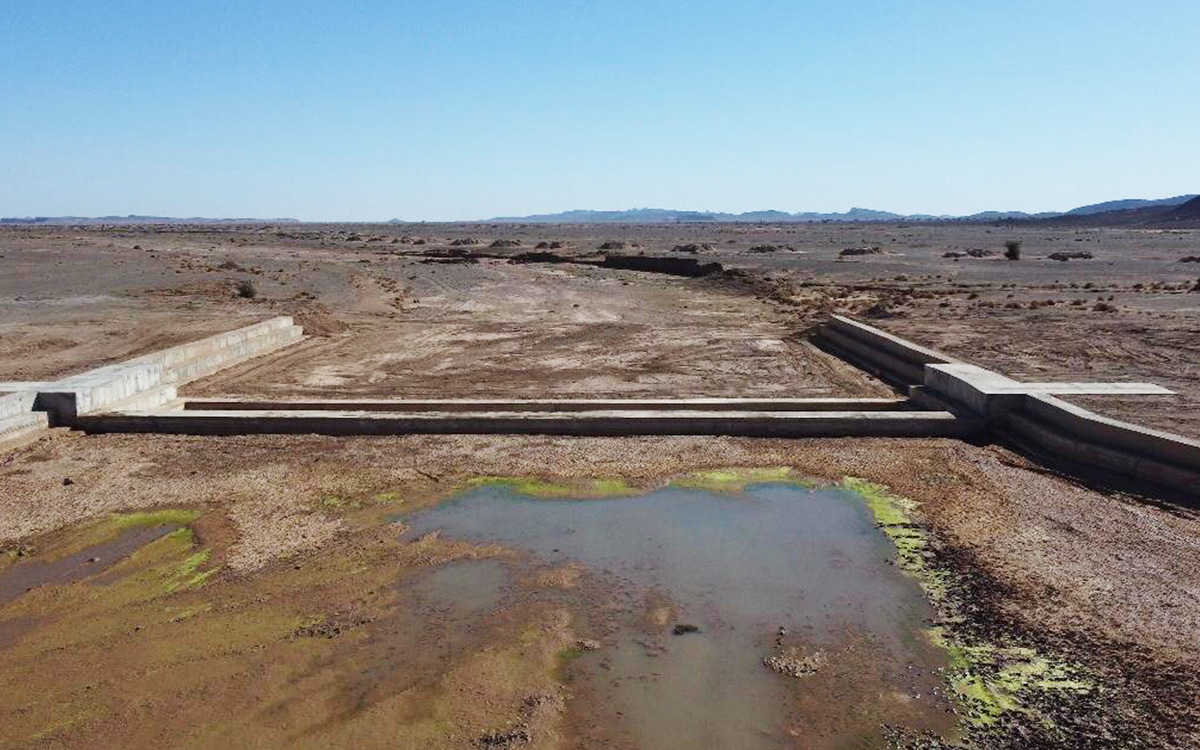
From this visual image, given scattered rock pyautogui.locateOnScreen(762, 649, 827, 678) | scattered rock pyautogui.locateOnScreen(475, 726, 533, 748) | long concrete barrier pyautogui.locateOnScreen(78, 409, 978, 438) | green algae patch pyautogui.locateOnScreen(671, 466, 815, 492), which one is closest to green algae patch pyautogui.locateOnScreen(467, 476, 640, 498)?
green algae patch pyautogui.locateOnScreen(671, 466, 815, 492)

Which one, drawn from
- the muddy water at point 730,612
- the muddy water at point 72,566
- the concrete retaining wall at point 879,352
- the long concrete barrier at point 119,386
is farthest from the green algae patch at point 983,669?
the long concrete barrier at point 119,386

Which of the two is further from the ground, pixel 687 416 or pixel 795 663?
pixel 687 416

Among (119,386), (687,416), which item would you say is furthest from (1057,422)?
(119,386)

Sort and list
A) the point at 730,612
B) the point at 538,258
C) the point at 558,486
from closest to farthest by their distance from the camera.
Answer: the point at 730,612
the point at 558,486
the point at 538,258

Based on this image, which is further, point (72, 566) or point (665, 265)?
point (665, 265)

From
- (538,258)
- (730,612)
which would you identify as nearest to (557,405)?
(730,612)

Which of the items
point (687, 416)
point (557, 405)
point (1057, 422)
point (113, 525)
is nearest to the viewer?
point (113, 525)

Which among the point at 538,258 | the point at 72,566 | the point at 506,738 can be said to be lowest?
the point at 506,738

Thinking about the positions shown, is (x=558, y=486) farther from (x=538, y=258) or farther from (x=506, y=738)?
(x=538, y=258)
